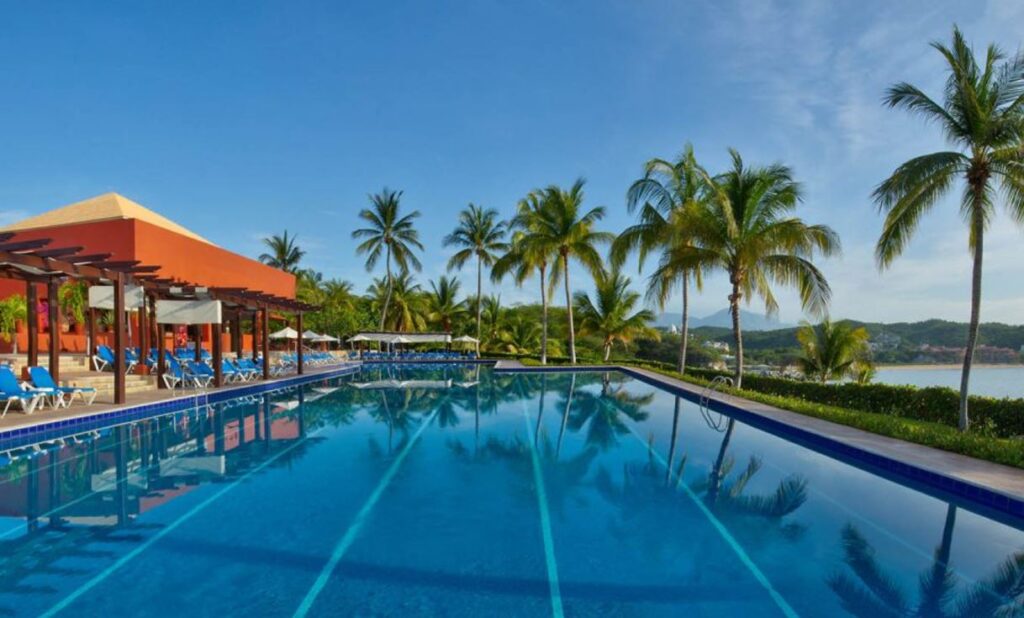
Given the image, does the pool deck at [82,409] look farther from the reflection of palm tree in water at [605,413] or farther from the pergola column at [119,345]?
the reflection of palm tree in water at [605,413]

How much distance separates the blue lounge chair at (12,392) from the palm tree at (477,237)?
22.8 meters

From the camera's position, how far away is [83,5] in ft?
41.8

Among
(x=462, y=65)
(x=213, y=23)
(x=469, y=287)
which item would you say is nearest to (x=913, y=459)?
(x=462, y=65)

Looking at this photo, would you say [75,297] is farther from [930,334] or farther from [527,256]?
[930,334]

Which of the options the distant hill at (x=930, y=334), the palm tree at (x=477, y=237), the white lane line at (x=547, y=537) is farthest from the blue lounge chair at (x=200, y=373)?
the distant hill at (x=930, y=334)

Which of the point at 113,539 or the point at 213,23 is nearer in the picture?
the point at 113,539

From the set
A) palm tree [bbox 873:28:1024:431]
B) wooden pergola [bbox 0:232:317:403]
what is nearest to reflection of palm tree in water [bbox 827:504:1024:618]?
palm tree [bbox 873:28:1024:431]

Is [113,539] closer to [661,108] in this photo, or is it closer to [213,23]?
[213,23]

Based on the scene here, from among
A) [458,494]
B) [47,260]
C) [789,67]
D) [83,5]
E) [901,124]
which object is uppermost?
[83,5]

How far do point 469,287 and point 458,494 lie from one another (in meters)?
32.3

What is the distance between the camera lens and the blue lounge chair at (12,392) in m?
9.07

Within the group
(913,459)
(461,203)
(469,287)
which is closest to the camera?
(913,459)

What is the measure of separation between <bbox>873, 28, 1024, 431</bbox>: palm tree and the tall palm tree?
11.8 feet

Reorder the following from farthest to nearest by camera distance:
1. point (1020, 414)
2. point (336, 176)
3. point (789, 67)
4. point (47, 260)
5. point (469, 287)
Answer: point (469, 287), point (336, 176), point (789, 67), point (47, 260), point (1020, 414)
